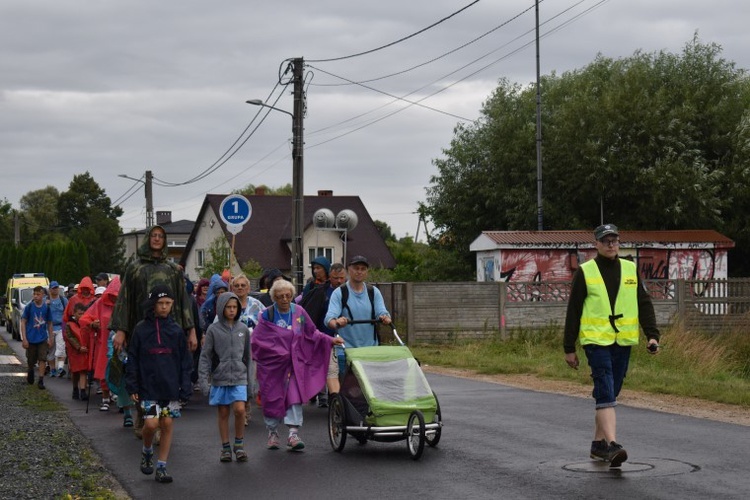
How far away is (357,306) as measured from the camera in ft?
41.0

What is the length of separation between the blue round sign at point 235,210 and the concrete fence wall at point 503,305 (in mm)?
7352

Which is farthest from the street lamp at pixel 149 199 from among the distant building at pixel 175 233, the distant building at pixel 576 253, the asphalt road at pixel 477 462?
the distant building at pixel 175 233

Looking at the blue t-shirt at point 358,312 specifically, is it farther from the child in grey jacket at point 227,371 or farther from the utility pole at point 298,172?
the utility pole at point 298,172

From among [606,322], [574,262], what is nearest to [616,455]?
[606,322]

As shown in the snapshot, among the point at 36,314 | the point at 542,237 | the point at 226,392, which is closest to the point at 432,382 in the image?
the point at 36,314

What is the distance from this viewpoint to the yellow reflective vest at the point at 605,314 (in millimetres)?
10086

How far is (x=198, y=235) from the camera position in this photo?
82.1 m

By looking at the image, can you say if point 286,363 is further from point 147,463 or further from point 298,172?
point 298,172

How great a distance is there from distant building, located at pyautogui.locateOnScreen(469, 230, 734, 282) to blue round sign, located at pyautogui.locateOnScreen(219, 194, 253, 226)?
12.5 m

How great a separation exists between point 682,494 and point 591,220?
125 ft

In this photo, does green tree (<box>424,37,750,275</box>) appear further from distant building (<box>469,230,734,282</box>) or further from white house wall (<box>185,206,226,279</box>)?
white house wall (<box>185,206,226,279</box>)

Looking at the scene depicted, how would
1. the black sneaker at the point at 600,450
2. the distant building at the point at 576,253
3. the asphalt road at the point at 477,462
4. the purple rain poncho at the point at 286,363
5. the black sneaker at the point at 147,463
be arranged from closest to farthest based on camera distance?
1. the asphalt road at the point at 477,462
2. the black sneaker at the point at 600,450
3. the black sneaker at the point at 147,463
4. the purple rain poncho at the point at 286,363
5. the distant building at the point at 576,253

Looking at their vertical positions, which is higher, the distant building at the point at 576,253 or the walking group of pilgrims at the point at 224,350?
the distant building at the point at 576,253

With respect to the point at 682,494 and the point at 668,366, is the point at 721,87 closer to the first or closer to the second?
the point at 668,366
